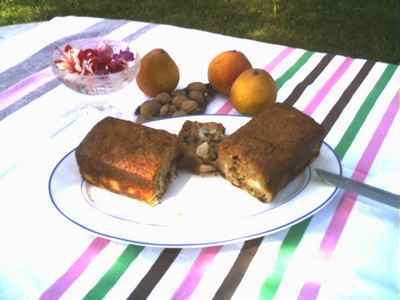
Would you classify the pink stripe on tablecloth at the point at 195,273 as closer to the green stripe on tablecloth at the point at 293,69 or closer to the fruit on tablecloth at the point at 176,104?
the fruit on tablecloth at the point at 176,104

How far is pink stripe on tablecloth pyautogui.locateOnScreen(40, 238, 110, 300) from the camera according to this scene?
80cm

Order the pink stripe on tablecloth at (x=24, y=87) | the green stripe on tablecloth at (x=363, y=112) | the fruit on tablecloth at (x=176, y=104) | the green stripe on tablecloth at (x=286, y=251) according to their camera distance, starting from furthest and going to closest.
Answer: the pink stripe on tablecloth at (x=24, y=87) → the fruit on tablecloth at (x=176, y=104) → the green stripe on tablecloth at (x=363, y=112) → the green stripe on tablecloth at (x=286, y=251)

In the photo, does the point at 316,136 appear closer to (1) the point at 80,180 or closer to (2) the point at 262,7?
(1) the point at 80,180

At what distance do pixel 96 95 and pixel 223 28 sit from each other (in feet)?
7.04

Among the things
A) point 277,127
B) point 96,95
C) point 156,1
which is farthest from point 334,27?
point 277,127

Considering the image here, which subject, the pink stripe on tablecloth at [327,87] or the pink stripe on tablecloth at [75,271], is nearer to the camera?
the pink stripe on tablecloth at [75,271]

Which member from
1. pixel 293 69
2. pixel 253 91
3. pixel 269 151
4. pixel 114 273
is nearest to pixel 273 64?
pixel 293 69

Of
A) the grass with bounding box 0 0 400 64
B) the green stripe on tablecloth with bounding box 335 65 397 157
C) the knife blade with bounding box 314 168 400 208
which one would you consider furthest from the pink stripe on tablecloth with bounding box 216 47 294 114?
the grass with bounding box 0 0 400 64

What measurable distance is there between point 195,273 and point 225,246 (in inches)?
2.9

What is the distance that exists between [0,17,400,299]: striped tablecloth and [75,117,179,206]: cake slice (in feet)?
0.34

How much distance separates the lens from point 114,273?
2.75 ft

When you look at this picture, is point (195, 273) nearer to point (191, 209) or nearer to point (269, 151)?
point (191, 209)

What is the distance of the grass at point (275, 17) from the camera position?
10.7ft

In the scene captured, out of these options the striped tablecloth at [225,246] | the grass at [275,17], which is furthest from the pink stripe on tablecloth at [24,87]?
the grass at [275,17]
